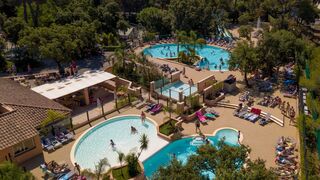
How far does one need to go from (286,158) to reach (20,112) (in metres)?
20.5

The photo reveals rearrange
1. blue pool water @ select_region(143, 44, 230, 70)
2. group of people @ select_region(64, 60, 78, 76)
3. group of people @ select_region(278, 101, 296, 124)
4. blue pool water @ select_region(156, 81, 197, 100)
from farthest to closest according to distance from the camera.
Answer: blue pool water @ select_region(143, 44, 230, 70)
group of people @ select_region(64, 60, 78, 76)
blue pool water @ select_region(156, 81, 197, 100)
group of people @ select_region(278, 101, 296, 124)

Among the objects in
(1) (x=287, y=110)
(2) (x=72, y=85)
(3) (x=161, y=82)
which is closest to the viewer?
(1) (x=287, y=110)

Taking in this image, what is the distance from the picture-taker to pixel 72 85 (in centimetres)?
3438

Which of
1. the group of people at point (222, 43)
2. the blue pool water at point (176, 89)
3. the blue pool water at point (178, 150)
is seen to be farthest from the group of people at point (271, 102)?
the group of people at point (222, 43)

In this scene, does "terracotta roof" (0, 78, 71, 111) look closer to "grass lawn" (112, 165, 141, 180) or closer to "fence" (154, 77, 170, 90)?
"grass lawn" (112, 165, 141, 180)

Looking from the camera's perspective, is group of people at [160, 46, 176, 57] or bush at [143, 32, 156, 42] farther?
bush at [143, 32, 156, 42]

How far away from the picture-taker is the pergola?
109 ft

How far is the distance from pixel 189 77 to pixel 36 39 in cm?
1819

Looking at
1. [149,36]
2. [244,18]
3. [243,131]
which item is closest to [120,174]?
[243,131]

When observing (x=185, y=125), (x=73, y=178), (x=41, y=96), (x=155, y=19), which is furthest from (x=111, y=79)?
(x=155, y=19)

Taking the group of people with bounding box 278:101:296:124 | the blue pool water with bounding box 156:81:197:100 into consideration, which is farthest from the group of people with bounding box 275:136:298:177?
the blue pool water with bounding box 156:81:197:100

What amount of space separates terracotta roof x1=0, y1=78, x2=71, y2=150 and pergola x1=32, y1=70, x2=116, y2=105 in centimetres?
138

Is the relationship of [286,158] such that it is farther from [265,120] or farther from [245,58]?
[245,58]

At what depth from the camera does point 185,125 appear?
102ft
